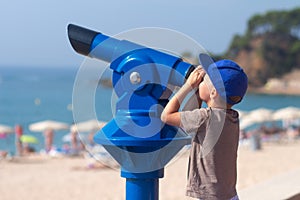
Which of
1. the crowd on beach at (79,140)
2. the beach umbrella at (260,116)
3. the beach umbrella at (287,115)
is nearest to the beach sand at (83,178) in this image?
the crowd on beach at (79,140)

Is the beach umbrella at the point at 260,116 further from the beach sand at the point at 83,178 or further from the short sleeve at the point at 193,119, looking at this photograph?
the short sleeve at the point at 193,119

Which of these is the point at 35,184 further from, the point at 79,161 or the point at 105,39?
the point at 105,39

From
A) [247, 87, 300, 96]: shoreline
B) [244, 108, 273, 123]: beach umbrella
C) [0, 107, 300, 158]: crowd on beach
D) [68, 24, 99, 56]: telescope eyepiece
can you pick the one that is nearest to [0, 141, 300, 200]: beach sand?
[0, 107, 300, 158]: crowd on beach

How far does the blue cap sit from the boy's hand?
22 millimetres

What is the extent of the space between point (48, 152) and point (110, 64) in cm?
1880

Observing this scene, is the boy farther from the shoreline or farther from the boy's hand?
the shoreline

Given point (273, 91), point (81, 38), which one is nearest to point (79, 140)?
point (81, 38)

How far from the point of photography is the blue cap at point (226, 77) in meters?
2.30

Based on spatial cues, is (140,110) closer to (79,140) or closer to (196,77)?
(196,77)

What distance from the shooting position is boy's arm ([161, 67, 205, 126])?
7.49 ft

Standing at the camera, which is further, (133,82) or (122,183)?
(122,183)

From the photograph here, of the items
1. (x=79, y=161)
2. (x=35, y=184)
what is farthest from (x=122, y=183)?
(x=79, y=161)

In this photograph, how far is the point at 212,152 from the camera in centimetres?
236

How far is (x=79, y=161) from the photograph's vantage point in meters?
18.6
